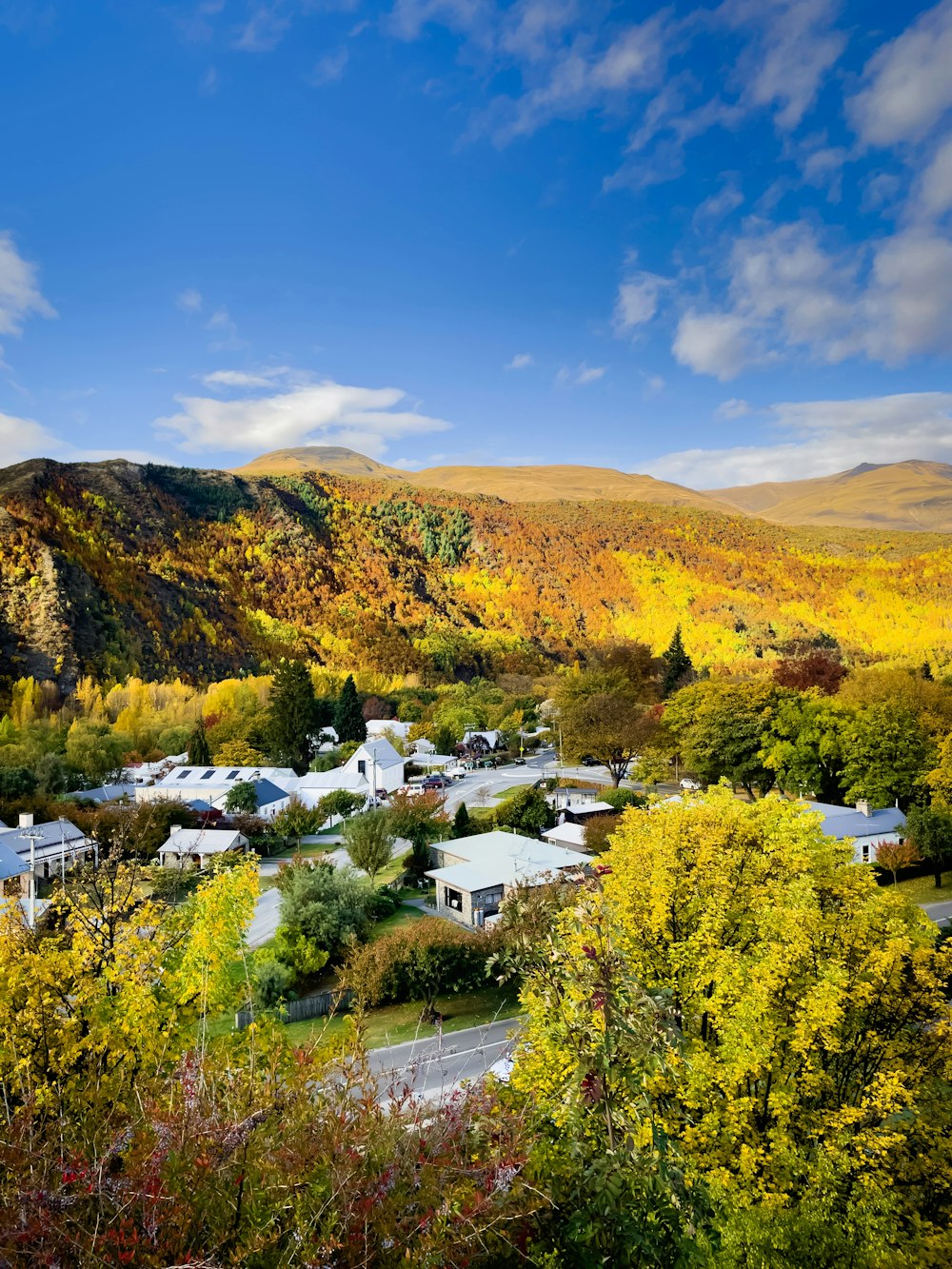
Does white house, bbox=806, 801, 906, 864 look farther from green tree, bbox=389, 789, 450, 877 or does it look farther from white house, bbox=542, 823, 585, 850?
green tree, bbox=389, 789, 450, 877

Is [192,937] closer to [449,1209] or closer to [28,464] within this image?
[449,1209]

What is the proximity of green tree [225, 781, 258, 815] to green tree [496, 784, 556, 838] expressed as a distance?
13762 millimetres

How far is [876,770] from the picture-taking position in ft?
96.2

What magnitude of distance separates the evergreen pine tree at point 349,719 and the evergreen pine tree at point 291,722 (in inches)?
256

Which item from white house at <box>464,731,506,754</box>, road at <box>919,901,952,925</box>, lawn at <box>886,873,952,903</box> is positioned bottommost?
white house at <box>464,731,506,754</box>

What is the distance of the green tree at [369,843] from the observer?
26531 mm

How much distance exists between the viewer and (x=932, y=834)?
959 inches

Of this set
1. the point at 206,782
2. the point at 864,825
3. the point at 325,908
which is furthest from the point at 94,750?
the point at 864,825

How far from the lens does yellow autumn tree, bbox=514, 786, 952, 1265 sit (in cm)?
510

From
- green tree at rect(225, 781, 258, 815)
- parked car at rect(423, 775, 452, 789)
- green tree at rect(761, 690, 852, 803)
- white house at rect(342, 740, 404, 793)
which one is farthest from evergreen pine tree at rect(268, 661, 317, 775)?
green tree at rect(761, 690, 852, 803)

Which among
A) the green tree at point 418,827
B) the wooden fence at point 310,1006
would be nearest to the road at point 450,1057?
the wooden fence at point 310,1006

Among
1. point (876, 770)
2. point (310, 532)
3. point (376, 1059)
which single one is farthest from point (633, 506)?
point (376, 1059)

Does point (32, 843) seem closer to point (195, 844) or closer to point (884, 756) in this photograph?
point (195, 844)

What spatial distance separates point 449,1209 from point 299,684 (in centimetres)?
4965
